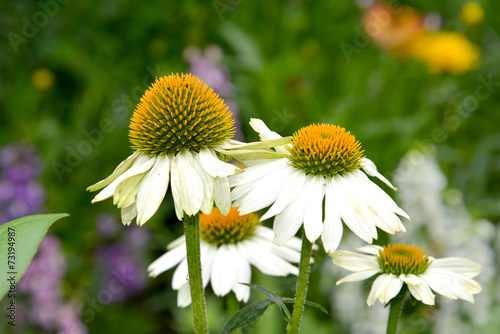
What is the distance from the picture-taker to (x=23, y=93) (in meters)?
2.90

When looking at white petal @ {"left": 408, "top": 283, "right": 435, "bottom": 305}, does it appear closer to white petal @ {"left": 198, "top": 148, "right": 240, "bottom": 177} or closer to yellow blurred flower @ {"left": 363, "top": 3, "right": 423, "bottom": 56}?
white petal @ {"left": 198, "top": 148, "right": 240, "bottom": 177}

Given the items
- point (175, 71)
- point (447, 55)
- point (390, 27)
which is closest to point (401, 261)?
point (175, 71)

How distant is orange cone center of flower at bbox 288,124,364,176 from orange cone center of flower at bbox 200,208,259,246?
0.58 ft

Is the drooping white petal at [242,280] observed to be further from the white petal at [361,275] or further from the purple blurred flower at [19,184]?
the purple blurred flower at [19,184]

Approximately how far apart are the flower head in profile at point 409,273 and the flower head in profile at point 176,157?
200 mm

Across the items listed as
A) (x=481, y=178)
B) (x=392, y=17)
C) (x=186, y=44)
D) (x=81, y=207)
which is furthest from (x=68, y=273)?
(x=392, y=17)

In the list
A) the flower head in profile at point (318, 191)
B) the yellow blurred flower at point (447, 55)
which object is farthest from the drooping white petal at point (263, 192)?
the yellow blurred flower at point (447, 55)

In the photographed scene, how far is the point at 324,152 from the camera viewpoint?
694 millimetres

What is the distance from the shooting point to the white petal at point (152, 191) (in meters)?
0.60

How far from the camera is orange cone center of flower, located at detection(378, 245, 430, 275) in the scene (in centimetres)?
72

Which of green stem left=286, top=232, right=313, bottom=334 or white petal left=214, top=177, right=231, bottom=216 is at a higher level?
white petal left=214, top=177, right=231, bottom=216

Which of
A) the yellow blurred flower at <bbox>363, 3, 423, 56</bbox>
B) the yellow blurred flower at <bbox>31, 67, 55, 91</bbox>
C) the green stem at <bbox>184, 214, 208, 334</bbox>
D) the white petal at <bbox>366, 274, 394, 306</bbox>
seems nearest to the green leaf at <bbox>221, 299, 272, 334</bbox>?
the green stem at <bbox>184, 214, 208, 334</bbox>

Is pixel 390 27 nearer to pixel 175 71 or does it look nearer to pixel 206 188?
pixel 175 71

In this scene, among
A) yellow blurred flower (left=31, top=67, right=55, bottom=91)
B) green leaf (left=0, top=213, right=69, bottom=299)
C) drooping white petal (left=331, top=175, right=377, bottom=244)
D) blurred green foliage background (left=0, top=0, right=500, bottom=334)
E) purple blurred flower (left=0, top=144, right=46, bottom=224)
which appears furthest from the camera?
yellow blurred flower (left=31, top=67, right=55, bottom=91)
